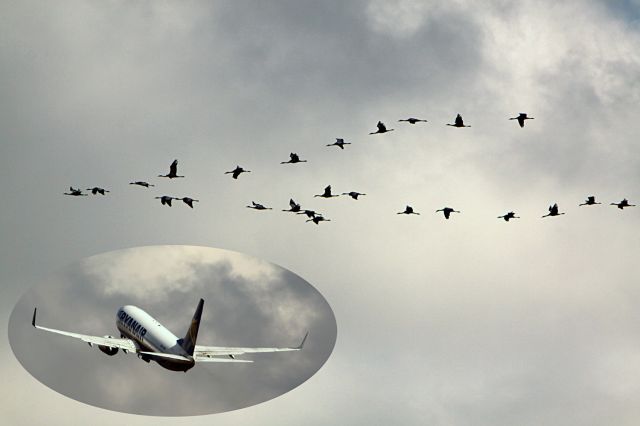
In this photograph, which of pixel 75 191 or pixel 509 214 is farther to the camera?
pixel 75 191

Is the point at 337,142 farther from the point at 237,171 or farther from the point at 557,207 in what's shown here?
the point at 557,207

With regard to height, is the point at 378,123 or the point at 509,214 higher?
the point at 378,123

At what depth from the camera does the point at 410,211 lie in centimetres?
18975

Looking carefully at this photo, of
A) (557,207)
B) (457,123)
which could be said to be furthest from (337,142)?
(557,207)

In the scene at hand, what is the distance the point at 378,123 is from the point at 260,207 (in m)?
23.1

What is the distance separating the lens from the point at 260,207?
19025 centimetres

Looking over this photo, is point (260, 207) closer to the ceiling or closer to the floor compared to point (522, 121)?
closer to the floor

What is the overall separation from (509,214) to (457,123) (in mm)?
16146

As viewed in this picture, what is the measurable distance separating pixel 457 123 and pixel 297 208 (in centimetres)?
2837

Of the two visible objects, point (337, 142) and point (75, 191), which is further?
point (75, 191)

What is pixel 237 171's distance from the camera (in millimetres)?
188125

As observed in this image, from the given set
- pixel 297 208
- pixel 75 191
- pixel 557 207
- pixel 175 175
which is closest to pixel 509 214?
pixel 557 207

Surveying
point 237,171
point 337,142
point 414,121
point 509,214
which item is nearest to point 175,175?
point 237,171

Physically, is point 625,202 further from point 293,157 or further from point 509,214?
point 293,157
